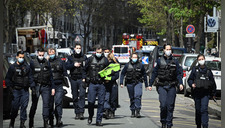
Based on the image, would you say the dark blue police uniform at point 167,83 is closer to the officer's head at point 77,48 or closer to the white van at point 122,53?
the officer's head at point 77,48

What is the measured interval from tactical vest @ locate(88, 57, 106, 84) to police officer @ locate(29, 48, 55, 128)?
1314mm

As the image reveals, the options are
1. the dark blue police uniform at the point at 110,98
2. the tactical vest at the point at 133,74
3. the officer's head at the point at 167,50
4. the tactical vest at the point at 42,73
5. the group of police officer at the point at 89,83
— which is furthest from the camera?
the tactical vest at the point at 133,74

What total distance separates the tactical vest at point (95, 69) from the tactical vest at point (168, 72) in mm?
1597

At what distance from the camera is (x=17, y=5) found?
1644 inches

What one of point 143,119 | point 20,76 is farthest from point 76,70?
point 20,76

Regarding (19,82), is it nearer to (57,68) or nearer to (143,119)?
(57,68)

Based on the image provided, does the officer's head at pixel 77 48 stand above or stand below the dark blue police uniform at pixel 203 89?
→ above

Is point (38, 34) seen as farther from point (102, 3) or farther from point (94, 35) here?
point (94, 35)

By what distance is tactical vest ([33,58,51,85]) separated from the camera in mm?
11984

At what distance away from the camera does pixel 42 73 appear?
39.4 ft

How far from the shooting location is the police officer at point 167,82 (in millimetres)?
12133

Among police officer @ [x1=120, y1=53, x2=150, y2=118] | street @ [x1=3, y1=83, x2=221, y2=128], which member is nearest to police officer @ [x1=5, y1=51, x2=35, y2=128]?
street @ [x1=3, y1=83, x2=221, y2=128]

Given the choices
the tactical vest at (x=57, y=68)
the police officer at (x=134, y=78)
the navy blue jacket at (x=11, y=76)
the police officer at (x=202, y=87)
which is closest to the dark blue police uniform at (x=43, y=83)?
the navy blue jacket at (x=11, y=76)

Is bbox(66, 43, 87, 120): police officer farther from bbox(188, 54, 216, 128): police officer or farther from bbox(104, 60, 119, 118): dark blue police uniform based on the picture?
bbox(188, 54, 216, 128): police officer
